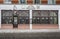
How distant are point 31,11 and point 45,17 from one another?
294 centimetres

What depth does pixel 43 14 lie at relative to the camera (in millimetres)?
36625

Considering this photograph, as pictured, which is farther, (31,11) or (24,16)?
(24,16)

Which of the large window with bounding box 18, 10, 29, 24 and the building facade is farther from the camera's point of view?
the large window with bounding box 18, 10, 29, 24

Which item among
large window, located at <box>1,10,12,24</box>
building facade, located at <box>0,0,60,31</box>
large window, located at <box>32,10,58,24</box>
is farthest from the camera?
large window, located at <box>32,10,58,24</box>

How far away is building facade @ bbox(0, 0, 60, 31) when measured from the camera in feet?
117

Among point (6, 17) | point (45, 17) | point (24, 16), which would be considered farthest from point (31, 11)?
point (6, 17)

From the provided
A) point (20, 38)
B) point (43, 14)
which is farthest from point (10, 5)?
point (20, 38)

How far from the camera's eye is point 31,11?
118ft

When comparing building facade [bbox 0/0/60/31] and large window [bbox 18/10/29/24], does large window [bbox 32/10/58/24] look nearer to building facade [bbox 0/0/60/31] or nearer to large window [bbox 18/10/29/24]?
building facade [bbox 0/0/60/31]

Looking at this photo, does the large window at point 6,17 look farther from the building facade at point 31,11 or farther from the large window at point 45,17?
the large window at point 45,17

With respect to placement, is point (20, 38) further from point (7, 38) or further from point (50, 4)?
point (50, 4)

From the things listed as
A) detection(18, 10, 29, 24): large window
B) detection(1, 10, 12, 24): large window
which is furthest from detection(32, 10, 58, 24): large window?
detection(1, 10, 12, 24): large window

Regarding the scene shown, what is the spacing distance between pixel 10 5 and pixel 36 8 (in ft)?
16.0

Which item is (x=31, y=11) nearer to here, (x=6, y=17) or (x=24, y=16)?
(x=24, y=16)
